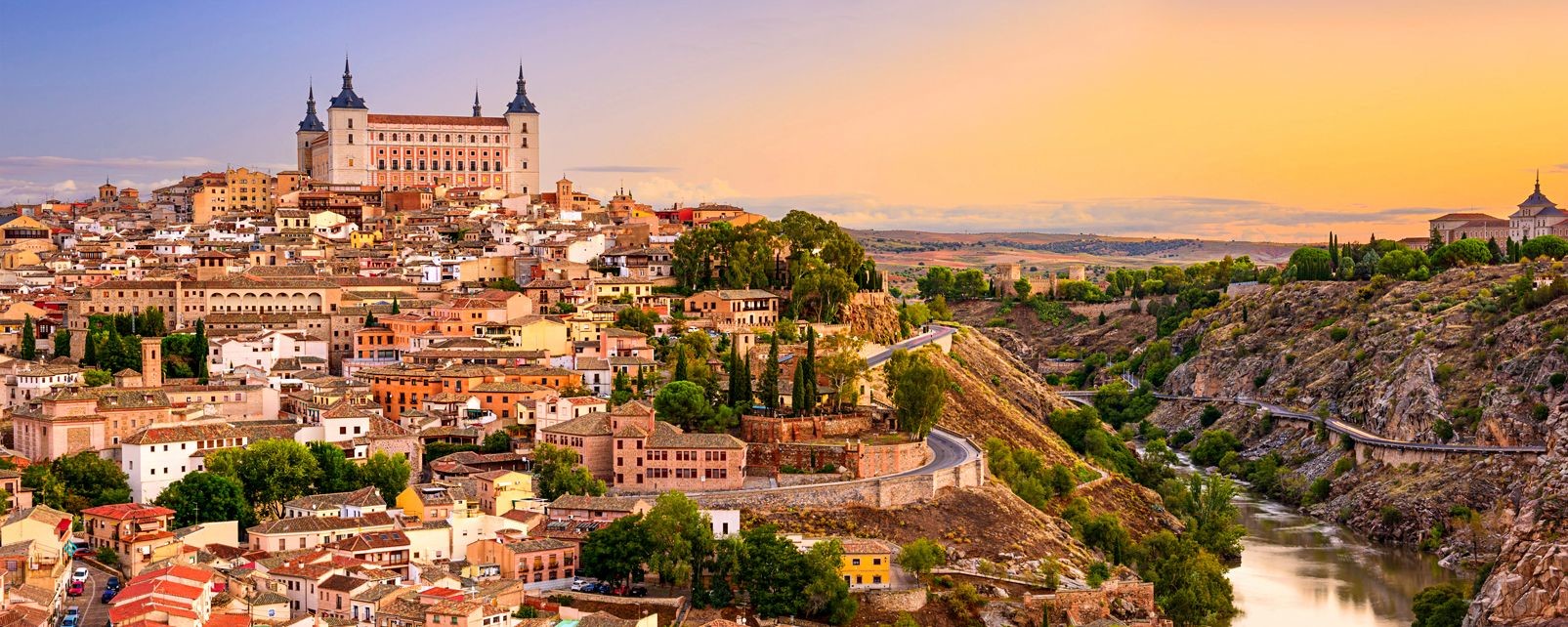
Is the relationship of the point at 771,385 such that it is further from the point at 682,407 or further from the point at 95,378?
the point at 95,378

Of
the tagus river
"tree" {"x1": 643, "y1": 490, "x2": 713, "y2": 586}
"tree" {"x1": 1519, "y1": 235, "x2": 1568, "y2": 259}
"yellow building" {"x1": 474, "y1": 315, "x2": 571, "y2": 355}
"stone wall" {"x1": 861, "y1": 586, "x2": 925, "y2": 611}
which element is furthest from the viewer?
"tree" {"x1": 1519, "y1": 235, "x2": 1568, "y2": 259}

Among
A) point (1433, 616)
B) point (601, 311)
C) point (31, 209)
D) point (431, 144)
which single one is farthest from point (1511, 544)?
point (31, 209)

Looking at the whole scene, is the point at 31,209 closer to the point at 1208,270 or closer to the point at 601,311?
the point at 601,311

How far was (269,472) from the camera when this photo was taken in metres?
42.0

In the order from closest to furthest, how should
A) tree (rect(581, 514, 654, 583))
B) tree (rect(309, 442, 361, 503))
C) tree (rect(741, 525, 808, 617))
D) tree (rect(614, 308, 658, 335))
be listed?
tree (rect(741, 525, 808, 617))
tree (rect(581, 514, 654, 583))
tree (rect(309, 442, 361, 503))
tree (rect(614, 308, 658, 335))

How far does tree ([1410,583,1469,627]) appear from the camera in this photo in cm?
4638

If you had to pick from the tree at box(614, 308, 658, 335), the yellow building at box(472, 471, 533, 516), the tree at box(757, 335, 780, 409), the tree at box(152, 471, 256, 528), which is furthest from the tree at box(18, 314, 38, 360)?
the tree at box(757, 335, 780, 409)

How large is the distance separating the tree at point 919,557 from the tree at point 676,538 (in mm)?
4550

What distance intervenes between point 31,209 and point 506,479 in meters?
54.0

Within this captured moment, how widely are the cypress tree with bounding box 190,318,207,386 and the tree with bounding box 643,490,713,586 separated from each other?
1546cm

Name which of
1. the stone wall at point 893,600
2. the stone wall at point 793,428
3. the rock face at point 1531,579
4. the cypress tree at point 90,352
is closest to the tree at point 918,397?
the stone wall at point 793,428

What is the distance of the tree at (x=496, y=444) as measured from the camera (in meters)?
46.3

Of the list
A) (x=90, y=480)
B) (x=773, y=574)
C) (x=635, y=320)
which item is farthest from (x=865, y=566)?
(x=635, y=320)

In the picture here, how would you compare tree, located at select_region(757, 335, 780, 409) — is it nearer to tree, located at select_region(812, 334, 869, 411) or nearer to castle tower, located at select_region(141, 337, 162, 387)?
tree, located at select_region(812, 334, 869, 411)
